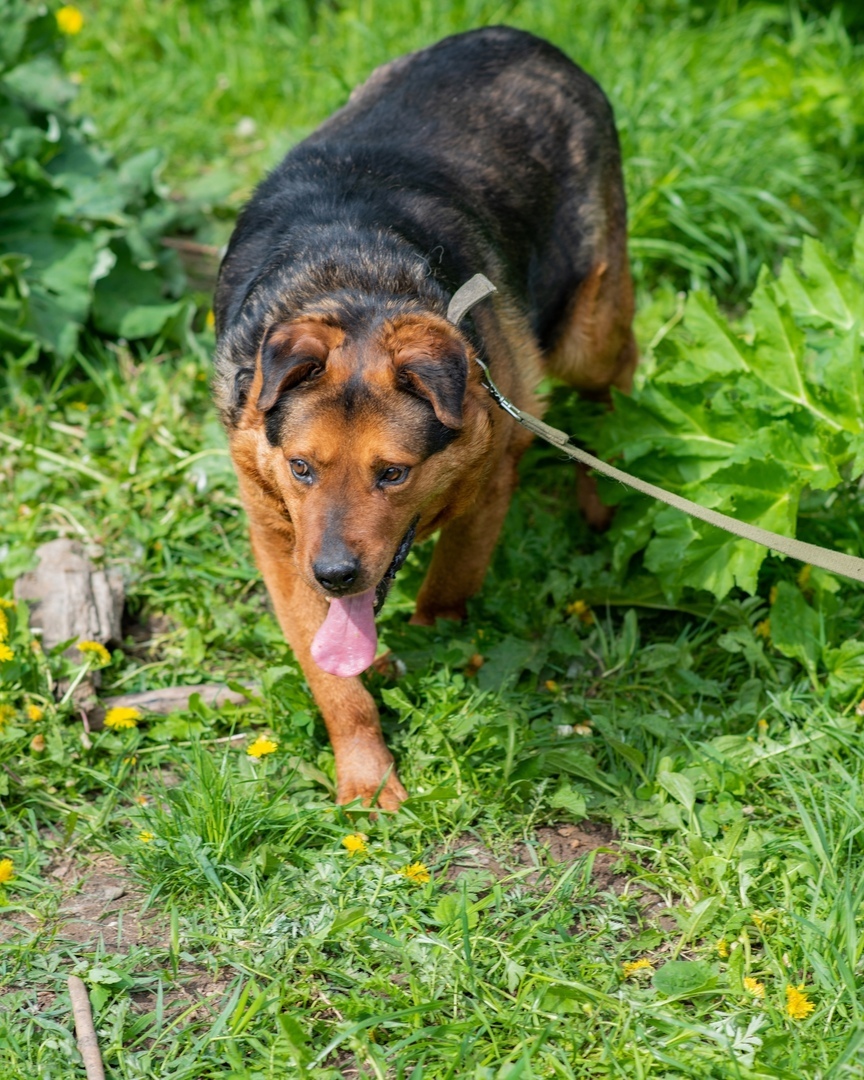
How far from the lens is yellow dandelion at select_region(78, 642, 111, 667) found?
436 cm

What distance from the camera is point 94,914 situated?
11.8 ft

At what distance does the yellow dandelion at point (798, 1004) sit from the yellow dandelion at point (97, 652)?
2543 mm

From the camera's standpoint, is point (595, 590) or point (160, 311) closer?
point (595, 590)

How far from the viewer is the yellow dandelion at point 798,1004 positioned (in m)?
3.21

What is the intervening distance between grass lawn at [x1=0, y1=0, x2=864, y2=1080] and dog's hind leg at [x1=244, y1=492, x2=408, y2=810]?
0.11 metres

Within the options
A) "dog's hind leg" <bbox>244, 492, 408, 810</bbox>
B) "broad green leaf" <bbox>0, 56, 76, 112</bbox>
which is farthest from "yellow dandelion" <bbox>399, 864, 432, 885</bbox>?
"broad green leaf" <bbox>0, 56, 76, 112</bbox>

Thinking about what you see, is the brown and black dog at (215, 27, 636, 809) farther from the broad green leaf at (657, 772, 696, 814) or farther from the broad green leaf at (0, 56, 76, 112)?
the broad green leaf at (0, 56, 76, 112)

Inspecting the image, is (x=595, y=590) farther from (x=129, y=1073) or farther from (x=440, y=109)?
(x=129, y=1073)

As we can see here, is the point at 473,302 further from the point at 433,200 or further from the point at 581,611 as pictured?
the point at 581,611

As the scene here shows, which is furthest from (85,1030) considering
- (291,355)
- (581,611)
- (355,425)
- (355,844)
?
(581,611)

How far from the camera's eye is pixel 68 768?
4102mm

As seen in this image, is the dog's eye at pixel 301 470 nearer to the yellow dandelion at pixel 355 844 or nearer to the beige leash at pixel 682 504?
the beige leash at pixel 682 504

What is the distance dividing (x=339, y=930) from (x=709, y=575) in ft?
6.19

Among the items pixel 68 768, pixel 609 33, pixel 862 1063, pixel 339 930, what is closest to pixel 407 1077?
pixel 339 930
